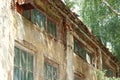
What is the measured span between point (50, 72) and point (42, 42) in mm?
1336

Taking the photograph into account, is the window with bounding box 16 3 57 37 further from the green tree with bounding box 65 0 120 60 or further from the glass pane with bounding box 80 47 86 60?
the green tree with bounding box 65 0 120 60

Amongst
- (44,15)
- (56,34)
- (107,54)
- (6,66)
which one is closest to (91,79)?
(107,54)

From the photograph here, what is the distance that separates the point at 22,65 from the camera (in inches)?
446

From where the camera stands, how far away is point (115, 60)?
2356cm

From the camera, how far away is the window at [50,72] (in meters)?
13.0

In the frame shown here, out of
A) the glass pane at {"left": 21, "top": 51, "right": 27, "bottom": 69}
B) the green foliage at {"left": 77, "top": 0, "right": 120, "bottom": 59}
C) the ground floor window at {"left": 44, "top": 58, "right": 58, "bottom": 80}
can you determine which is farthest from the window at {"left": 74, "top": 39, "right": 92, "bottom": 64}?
the glass pane at {"left": 21, "top": 51, "right": 27, "bottom": 69}

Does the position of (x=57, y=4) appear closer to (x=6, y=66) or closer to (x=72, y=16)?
(x=72, y=16)

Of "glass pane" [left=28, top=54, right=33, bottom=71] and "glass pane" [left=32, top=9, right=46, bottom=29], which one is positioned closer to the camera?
"glass pane" [left=28, top=54, right=33, bottom=71]

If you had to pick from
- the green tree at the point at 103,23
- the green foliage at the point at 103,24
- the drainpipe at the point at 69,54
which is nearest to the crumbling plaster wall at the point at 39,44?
the drainpipe at the point at 69,54

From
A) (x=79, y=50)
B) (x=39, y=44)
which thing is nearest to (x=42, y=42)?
(x=39, y=44)

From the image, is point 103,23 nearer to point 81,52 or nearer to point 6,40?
point 81,52

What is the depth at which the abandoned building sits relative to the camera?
33.9 ft

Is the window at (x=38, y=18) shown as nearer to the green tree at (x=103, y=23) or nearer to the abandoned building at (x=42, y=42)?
the abandoned building at (x=42, y=42)

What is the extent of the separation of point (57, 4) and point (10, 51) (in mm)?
4160
